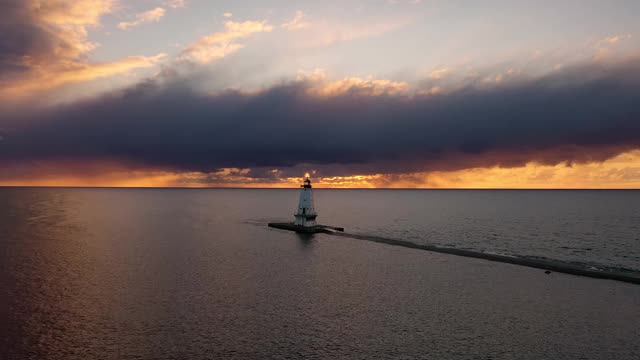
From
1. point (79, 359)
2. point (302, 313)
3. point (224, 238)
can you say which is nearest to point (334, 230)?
point (224, 238)

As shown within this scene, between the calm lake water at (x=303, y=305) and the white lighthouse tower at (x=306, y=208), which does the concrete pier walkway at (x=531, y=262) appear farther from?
the calm lake water at (x=303, y=305)

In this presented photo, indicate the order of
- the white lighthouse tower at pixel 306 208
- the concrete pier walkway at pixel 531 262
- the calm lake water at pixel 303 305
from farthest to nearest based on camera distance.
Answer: the white lighthouse tower at pixel 306 208 < the concrete pier walkway at pixel 531 262 < the calm lake water at pixel 303 305

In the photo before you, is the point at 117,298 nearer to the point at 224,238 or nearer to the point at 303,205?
the point at 224,238

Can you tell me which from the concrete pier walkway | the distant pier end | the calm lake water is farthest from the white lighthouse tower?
the calm lake water

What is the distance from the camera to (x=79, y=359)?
25016 mm

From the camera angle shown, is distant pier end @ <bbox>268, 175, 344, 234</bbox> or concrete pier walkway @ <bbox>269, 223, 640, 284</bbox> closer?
concrete pier walkway @ <bbox>269, 223, 640, 284</bbox>

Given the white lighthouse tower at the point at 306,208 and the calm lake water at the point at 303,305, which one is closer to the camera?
the calm lake water at the point at 303,305

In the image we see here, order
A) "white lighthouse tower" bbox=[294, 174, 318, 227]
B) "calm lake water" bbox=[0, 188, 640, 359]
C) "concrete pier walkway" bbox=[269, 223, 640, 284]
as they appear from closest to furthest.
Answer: "calm lake water" bbox=[0, 188, 640, 359] → "concrete pier walkway" bbox=[269, 223, 640, 284] → "white lighthouse tower" bbox=[294, 174, 318, 227]

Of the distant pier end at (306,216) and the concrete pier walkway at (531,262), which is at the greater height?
the distant pier end at (306,216)

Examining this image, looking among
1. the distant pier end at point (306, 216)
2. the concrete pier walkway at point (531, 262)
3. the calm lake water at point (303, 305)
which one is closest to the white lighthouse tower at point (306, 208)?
the distant pier end at point (306, 216)

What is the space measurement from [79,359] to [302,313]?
1580cm

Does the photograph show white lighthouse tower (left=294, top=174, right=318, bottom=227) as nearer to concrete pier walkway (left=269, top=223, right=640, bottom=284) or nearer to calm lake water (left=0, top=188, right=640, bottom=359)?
concrete pier walkway (left=269, top=223, right=640, bottom=284)

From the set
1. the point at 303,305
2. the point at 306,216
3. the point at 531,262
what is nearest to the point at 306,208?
the point at 306,216

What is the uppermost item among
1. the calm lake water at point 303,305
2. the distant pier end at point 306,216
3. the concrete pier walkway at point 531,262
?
the distant pier end at point 306,216
